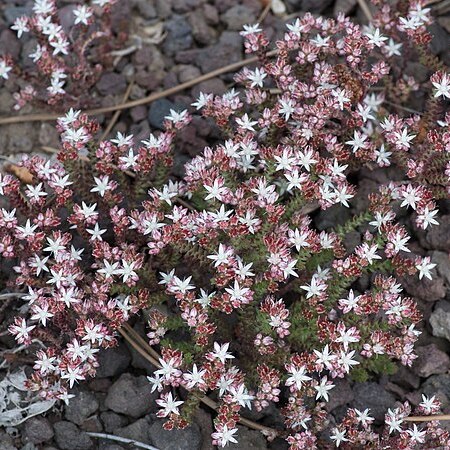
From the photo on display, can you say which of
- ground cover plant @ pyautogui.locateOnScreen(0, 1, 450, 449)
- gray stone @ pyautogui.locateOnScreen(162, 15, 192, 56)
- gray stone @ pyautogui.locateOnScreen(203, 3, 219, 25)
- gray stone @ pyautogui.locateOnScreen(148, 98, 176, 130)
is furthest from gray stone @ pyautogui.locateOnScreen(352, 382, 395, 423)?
gray stone @ pyautogui.locateOnScreen(203, 3, 219, 25)

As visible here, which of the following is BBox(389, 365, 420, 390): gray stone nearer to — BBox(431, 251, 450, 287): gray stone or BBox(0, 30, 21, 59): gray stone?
BBox(431, 251, 450, 287): gray stone

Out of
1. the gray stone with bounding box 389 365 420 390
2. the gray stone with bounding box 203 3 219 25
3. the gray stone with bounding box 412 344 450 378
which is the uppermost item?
the gray stone with bounding box 203 3 219 25

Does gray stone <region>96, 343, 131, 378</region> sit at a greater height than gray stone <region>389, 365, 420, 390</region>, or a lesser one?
greater

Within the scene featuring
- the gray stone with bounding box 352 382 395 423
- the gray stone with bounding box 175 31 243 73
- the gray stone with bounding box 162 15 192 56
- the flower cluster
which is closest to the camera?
the gray stone with bounding box 352 382 395 423

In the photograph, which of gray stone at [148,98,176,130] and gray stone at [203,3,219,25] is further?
gray stone at [203,3,219,25]

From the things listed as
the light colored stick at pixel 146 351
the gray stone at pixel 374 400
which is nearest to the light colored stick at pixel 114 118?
the light colored stick at pixel 146 351

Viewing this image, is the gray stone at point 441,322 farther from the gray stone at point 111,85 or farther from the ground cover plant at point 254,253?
the gray stone at point 111,85

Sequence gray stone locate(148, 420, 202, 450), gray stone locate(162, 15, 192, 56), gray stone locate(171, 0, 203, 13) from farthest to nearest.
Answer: gray stone locate(171, 0, 203, 13) → gray stone locate(162, 15, 192, 56) → gray stone locate(148, 420, 202, 450)

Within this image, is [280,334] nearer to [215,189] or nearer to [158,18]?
[215,189]
